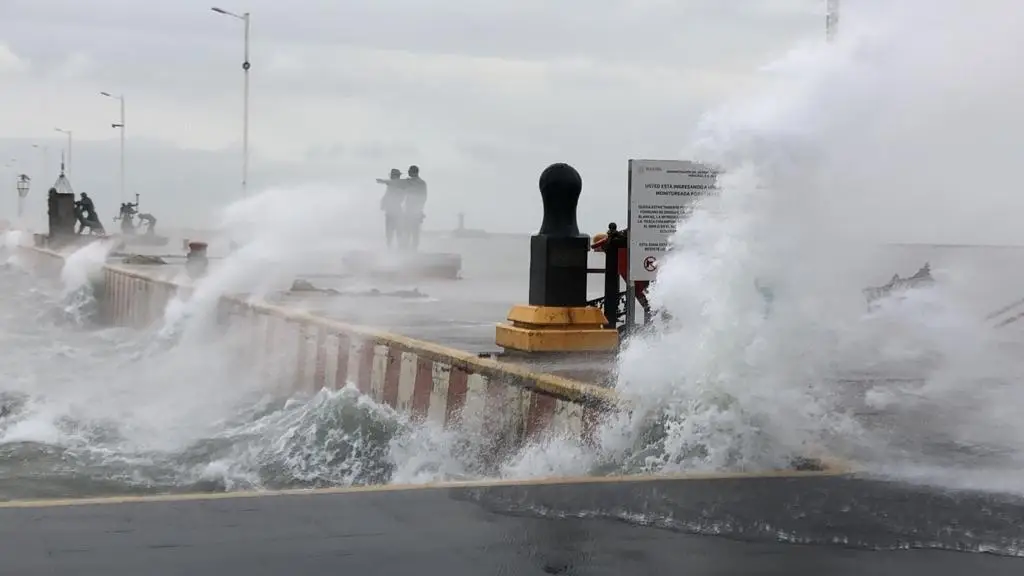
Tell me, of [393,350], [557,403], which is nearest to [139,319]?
[393,350]

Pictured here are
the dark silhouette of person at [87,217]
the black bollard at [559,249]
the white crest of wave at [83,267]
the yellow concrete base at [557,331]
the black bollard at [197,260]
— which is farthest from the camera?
the dark silhouette of person at [87,217]

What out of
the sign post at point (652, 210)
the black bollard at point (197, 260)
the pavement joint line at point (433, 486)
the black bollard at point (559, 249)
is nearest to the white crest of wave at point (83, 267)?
the black bollard at point (197, 260)

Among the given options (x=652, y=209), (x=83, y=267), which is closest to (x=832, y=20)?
(x=652, y=209)

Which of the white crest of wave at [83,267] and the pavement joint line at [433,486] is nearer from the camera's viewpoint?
the pavement joint line at [433,486]

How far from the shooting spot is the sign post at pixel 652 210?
421 inches

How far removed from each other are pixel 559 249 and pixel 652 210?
95cm

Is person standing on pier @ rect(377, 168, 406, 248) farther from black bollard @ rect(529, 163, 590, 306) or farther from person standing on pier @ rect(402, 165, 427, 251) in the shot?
black bollard @ rect(529, 163, 590, 306)

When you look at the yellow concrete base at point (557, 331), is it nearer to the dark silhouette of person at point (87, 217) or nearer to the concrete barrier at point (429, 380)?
the concrete barrier at point (429, 380)

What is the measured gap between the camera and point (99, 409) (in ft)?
45.0

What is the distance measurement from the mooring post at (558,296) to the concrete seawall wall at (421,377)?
712mm

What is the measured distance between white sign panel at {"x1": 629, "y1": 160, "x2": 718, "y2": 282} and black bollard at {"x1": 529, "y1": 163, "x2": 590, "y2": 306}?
0.47m

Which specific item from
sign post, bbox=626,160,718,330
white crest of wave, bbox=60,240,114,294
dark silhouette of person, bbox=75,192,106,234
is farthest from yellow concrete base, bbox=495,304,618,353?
dark silhouette of person, bbox=75,192,106,234

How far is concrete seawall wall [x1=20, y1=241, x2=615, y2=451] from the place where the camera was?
8031 mm

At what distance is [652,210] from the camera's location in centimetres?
1073
